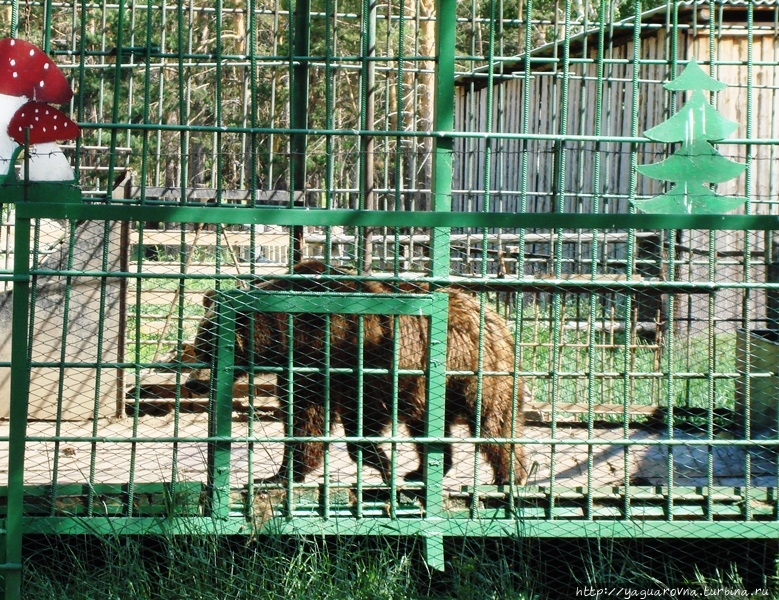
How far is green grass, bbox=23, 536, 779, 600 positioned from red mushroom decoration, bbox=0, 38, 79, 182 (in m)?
2.02

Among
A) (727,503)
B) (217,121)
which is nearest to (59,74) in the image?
(217,121)

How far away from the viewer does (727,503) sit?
18.5 ft

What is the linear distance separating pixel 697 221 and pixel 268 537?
276cm

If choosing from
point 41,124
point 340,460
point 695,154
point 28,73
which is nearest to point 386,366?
point 340,460

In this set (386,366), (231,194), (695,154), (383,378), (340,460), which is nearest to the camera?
(695,154)

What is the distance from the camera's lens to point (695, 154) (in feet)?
19.3

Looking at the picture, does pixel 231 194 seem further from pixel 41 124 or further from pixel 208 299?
pixel 41 124

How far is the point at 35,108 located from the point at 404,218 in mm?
2202

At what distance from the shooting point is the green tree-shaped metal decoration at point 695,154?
5797 millimetres

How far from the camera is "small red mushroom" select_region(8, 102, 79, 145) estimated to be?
5367 millimetres

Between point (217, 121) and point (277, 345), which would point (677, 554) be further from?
point (217, 121)

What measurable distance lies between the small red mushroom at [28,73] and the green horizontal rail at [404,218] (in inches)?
47.5

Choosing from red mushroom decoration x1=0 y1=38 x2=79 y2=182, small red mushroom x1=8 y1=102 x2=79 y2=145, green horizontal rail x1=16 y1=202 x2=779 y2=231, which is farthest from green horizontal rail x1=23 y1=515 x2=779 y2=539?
small red mushroom x1=8 y1=102 x2=79 y2=145

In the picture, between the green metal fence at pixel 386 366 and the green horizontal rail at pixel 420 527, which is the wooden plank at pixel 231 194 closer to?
the green metal fence at pixel 386 366
